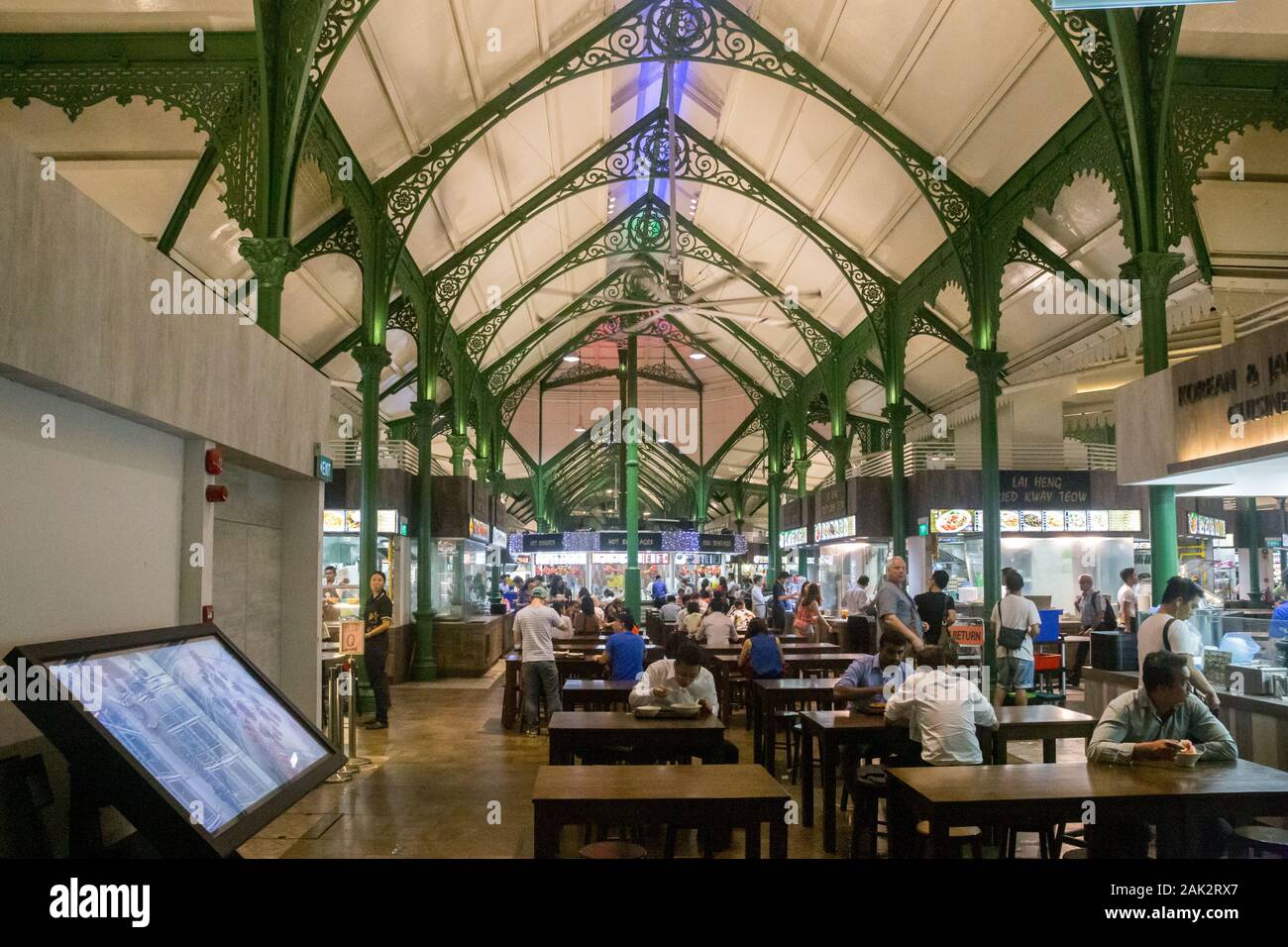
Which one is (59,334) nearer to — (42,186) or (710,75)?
(42,186)

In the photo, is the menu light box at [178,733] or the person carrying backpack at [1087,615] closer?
the menu light box at [178,733]

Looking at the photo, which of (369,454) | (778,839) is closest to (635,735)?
(778,839)

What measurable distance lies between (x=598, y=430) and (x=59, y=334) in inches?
1044

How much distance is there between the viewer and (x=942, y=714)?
520cm

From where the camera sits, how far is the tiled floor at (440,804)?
6039 mm

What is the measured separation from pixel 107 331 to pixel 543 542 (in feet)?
79.1

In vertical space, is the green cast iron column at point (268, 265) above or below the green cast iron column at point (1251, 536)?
above

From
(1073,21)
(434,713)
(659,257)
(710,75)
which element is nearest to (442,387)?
(659,257)

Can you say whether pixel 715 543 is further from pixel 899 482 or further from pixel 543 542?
pixel 899 482

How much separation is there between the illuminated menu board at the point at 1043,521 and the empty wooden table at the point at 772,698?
861 centimetres

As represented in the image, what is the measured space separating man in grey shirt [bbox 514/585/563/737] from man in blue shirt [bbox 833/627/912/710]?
419 centimetres

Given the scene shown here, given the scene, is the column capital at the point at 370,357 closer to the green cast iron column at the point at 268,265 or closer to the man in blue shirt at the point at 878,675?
the green cast iron column at the point at 268,265

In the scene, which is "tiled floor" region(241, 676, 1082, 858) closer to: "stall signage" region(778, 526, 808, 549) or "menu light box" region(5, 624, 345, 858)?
"menu light box" region(5, 624, 345, 858)

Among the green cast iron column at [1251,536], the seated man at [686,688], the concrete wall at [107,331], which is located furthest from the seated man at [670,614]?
the green cast iron column at [1251,536]
